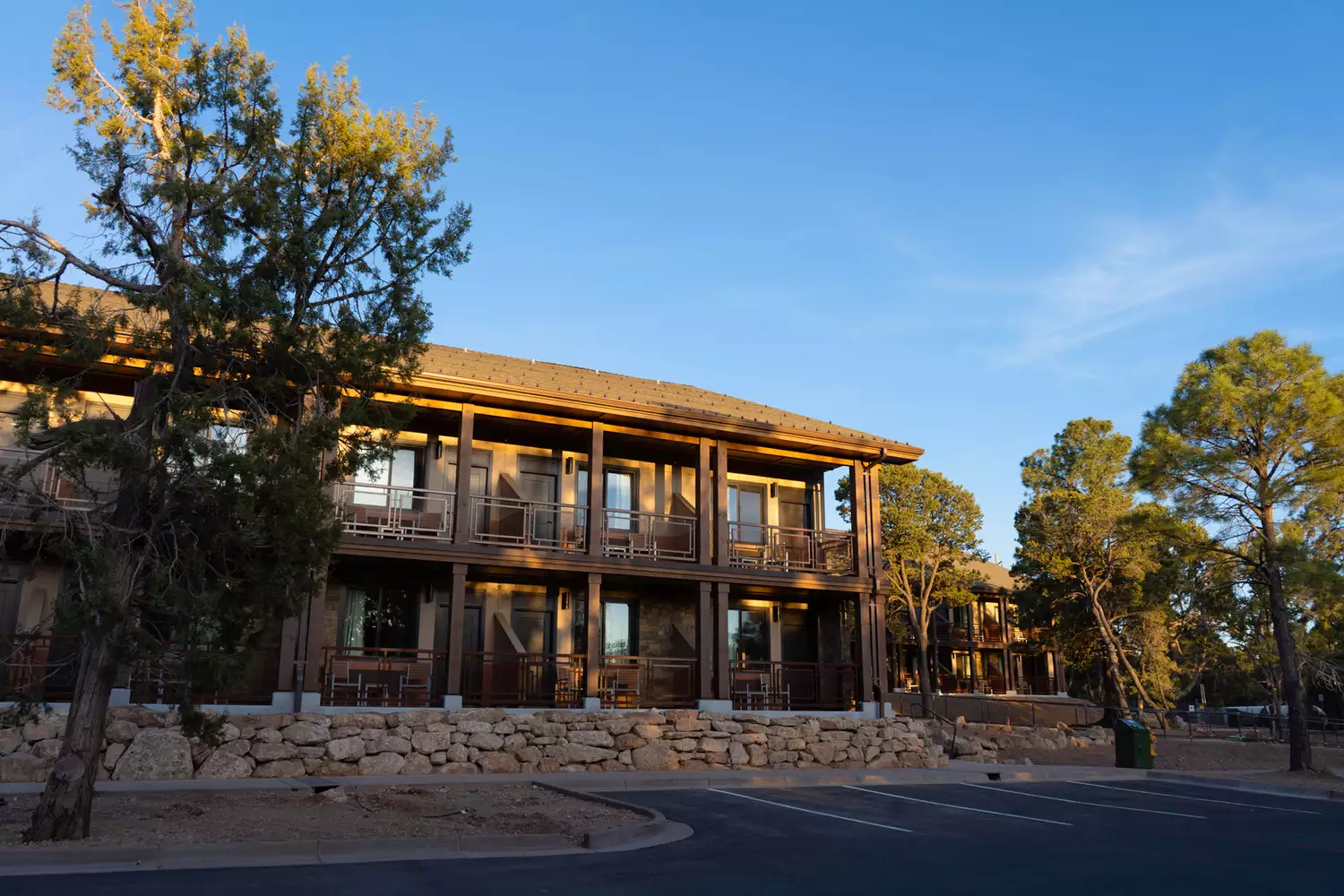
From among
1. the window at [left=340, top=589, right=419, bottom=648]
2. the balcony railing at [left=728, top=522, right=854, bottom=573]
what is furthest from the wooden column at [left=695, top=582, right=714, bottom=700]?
the window at [left=340, top=589, right=419, bottom=648]

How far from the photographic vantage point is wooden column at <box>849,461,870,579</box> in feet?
66.1

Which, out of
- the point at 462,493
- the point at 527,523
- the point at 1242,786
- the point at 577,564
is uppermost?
the point at 462,493

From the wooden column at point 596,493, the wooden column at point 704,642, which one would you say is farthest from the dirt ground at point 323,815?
the wooden column at point 596,493

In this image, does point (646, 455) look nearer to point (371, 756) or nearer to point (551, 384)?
point (551, 384)

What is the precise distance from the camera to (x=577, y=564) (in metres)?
17.7

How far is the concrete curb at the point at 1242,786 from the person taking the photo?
16.2m

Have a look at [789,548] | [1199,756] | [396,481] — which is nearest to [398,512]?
[396,481]

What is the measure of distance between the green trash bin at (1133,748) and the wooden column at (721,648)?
8007 mm

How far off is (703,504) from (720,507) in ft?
1.44

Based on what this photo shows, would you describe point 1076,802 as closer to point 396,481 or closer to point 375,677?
point 375,677

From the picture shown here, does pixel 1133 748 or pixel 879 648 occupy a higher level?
pixel 879 648

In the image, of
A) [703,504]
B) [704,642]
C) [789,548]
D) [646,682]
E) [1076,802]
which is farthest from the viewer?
[789,548]

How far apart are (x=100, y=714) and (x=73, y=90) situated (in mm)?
6095

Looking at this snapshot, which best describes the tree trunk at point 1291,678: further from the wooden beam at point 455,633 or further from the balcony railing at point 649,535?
the wooden beam at point 455,633
